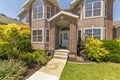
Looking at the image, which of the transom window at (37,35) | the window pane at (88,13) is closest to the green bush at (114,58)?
the window pane at (88,13)

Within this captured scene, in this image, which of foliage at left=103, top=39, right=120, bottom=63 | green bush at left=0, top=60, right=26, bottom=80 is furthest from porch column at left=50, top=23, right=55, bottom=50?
green bush at left=0, top=60, right=26, bottom=80

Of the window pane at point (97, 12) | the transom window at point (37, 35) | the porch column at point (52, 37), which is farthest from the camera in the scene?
the transom window at point (37, 35)

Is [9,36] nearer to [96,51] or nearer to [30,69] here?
[30,69]

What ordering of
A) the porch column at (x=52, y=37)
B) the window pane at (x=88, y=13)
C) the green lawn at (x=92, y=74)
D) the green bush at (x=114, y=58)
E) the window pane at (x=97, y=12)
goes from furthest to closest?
the window pane at (x=88, y=13) → the window pane at (x=97, y=12) → the porch column at (x=52, y=37) → the green bush at (x=114, y=58) → the green lawn at (x=92, y=74)

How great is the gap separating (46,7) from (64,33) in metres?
4.45

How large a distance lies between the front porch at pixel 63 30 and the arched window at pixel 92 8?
2872mm

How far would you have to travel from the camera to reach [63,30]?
18609 mm

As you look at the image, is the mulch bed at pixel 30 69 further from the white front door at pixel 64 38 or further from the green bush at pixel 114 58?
the white front door at pixel 64 38

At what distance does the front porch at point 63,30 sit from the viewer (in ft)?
45.1

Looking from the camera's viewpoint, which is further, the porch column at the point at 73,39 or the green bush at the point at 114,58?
the porch column at the point at 73,39

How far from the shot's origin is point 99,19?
15.1m

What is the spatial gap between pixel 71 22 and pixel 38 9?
20.7ft

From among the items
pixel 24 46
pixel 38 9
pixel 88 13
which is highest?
pixel 38 9

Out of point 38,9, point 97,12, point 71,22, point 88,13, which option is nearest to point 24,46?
point 38,9
